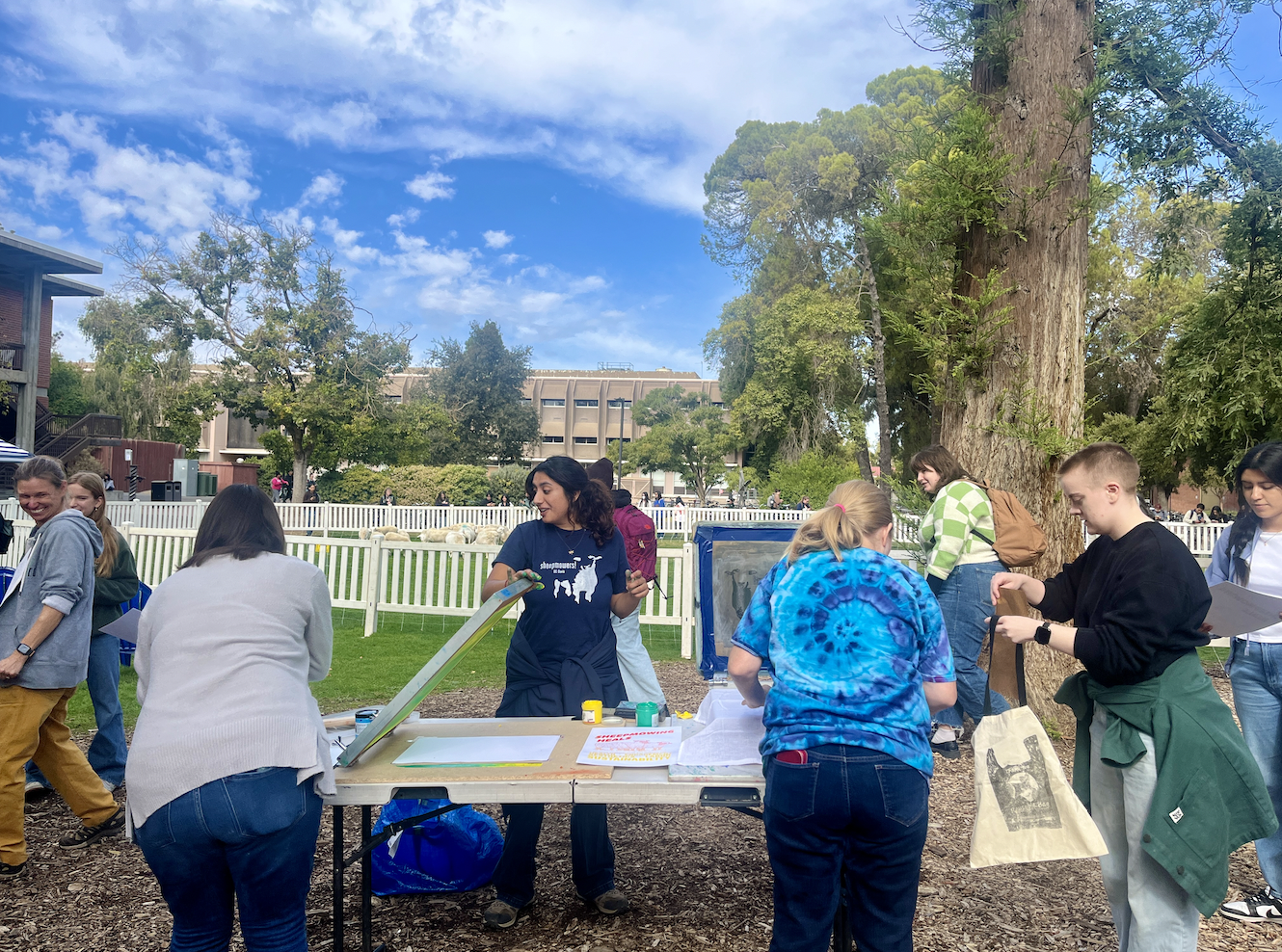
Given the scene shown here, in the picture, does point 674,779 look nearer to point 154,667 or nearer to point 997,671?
point 997,671

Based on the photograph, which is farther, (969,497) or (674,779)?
(969,497)

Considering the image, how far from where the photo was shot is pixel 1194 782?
2.46 meters

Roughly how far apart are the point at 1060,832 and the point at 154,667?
2527 mm

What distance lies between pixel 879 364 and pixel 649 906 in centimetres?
2811

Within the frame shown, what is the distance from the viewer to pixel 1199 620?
2.49m

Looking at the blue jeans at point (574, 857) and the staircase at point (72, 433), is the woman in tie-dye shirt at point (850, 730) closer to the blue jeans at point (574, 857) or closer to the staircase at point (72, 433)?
the blue jeans at point (574, 857)

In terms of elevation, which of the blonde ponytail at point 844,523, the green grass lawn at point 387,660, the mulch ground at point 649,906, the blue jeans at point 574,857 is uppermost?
the blonde ponytail at point 844,523

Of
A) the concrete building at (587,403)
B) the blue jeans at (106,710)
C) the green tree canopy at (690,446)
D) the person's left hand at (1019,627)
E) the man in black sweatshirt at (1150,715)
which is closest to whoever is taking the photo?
the man in black sweatshirt at (1150,715)

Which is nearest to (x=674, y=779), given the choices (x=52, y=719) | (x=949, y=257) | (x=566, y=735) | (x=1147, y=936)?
(x=566, y=735)

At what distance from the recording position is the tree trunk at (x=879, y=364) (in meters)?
29.6

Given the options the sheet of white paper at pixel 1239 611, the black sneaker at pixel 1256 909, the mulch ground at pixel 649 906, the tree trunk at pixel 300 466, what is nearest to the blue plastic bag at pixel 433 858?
the mulch ground at pixel 649 906

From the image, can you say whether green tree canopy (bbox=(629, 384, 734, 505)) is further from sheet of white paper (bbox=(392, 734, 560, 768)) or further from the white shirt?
sheet of white paper (bbox=(392, 734, 560, 768))

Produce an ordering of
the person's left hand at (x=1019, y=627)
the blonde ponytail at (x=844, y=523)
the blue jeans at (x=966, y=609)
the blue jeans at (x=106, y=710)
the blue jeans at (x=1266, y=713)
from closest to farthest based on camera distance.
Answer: the blonde ponytail at (x=844, y=523) < the person's left hand at (x=1019, y=627) < the blue jeans at (x=1266, y=713) < the blue jeans at (x=106, y=710) < the blue jeans at (x=966, y=609)

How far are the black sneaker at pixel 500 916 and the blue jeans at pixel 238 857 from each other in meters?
1.12
